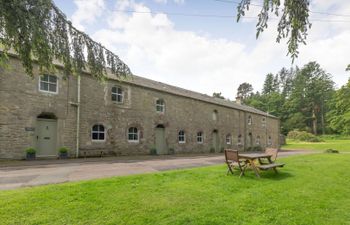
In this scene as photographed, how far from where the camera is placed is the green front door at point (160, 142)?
814 inches


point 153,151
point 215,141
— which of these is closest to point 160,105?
point 153,151

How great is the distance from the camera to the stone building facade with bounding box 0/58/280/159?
13133 millimetres

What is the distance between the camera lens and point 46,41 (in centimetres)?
419

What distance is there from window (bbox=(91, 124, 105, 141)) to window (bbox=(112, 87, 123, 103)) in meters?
2.31

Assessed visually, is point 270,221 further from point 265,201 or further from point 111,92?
point 111,92

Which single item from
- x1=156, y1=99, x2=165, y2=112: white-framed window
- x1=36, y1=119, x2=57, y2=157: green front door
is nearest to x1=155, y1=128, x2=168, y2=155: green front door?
x1=156, y1=99, x2=165, y2=112: white-framed window

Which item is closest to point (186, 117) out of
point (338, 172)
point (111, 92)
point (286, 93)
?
point (111, 92)

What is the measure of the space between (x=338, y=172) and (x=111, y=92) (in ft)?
47.1

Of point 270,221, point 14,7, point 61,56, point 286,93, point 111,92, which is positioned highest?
point 286,93

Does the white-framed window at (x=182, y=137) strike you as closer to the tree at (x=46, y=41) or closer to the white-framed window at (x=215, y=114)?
the white-framed window at (x=215, y=114)

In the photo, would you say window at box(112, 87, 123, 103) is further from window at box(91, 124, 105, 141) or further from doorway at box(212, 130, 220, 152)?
doorway at box(212, 130, 220, 152)

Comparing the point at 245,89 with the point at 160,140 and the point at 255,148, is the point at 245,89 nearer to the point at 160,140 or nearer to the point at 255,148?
the point at 255,148

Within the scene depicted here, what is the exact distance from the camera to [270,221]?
4543 millimetres

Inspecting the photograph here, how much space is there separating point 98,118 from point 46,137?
3440 mm
